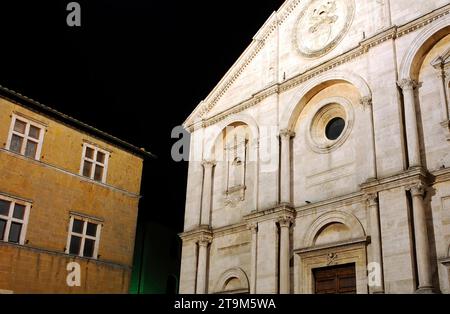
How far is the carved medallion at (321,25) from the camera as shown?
2292 centimetres

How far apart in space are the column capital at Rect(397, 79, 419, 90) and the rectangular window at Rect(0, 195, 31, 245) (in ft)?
53.0

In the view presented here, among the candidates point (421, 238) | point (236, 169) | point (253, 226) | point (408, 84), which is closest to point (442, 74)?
point (408, 84)

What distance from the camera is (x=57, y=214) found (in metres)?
23.6

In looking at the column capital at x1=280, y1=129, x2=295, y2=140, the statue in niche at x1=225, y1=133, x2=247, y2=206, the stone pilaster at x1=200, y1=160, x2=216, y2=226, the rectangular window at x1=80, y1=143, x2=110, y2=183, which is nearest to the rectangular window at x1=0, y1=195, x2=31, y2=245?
the rectangular window at x1=80, y1=143, x2=110, y2=183

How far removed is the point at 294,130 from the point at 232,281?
24.3 ft

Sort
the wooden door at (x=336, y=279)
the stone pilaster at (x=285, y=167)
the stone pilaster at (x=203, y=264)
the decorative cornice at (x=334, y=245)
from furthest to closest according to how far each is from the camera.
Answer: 1. the stone pilaster at (x=203, y=264)
2. the stone pilaster at (x=285, y=167)
3. the wooden door at (x=336, y=279)
4. the decorative cornice at (x=334, y=245)

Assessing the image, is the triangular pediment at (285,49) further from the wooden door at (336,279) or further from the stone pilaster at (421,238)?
the wooden door at (336,279)

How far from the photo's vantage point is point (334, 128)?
22328mm

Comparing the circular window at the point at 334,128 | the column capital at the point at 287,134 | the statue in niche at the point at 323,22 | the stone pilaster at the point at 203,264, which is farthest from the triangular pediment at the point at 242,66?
the stone pilaster at the point at 203,264

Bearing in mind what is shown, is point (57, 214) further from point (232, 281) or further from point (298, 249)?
point (298, 249)

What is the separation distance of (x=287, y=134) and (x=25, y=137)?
11.7 metres

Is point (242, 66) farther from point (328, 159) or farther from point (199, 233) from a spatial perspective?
point (199, 233)

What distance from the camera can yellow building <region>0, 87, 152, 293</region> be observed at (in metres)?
22.0

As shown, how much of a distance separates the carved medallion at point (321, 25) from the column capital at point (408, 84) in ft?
15.3
